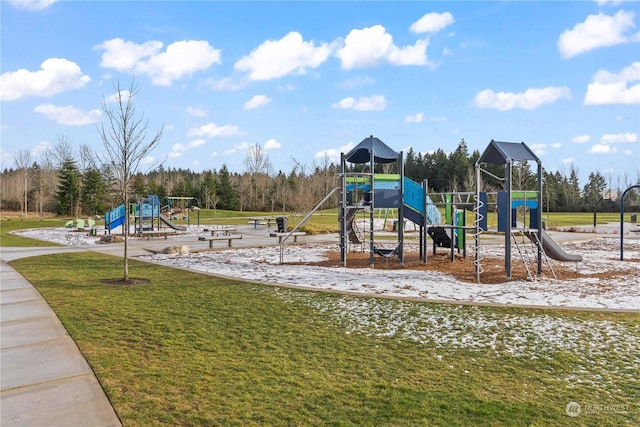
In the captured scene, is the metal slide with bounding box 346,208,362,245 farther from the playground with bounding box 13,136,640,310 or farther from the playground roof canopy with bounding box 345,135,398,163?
the playground roof canopy with bounding box 345,135,398,163

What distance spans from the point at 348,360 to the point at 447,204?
9142 millimetres

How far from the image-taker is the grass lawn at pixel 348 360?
4.16 m

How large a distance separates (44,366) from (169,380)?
63.3 inches

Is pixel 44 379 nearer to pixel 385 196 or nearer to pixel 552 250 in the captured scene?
pixel 385 196

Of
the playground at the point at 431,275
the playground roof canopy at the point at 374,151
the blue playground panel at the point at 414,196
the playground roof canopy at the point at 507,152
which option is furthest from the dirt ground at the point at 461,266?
the playground roof canopy at the point at 374,151

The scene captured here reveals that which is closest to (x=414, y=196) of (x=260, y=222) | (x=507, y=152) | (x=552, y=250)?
(x=507, y=152)

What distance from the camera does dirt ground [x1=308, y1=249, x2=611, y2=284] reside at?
12.6 meters

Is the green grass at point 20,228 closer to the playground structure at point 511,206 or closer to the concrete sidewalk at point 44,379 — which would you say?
the concrete sidewalk at point 44,379

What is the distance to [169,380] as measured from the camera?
191 inches

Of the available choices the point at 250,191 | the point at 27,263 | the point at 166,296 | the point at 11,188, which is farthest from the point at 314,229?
the point at 11,188

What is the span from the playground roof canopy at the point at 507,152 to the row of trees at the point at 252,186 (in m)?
35.6

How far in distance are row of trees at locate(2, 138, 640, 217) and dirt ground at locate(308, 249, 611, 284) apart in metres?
31.8

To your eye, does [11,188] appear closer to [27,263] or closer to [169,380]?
[27,263]

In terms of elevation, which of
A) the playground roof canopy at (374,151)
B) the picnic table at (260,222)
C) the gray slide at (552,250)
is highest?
the playground roof canopy at (374,151)
